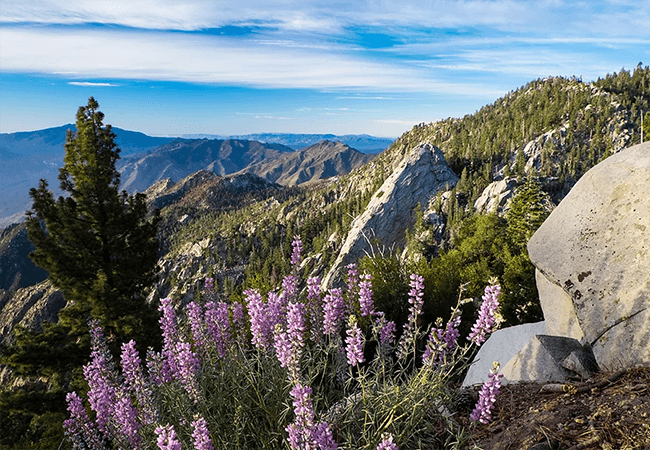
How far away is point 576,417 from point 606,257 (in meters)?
4.15

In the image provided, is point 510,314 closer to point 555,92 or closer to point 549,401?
point 549,401

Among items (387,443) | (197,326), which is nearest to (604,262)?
(387,443)

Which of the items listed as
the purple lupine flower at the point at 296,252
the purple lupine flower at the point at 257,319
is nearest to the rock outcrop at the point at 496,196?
the purple lupine flower at the point at 296,252

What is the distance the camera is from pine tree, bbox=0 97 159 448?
1586cm

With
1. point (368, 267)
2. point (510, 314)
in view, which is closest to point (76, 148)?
point (368, 267)

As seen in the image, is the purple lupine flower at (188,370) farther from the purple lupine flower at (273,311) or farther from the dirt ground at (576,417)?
the dirt ground at (576,417)

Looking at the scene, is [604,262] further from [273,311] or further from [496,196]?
[496,196]

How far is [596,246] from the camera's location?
7.28 metres

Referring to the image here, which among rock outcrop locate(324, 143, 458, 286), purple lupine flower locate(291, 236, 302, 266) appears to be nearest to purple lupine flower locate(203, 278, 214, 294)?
purple lupine flower locate(291, 236, 302, 266)

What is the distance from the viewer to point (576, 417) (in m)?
4.27

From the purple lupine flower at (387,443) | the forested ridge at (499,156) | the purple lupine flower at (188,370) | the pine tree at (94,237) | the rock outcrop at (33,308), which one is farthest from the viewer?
the rock outcrop at (33,308)

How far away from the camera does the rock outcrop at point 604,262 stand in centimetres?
625

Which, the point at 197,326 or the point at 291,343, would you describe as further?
the point at 197,326

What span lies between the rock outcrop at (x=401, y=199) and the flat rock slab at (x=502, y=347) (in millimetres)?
52470
